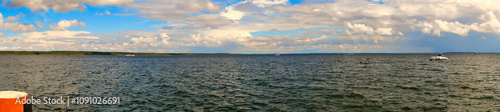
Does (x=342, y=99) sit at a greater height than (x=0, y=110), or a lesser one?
lesser

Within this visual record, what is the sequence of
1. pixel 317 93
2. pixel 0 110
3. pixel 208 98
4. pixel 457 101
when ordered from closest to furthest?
pixel 0 110
pixel 457 101
pixel 208 98
pixel 317 93

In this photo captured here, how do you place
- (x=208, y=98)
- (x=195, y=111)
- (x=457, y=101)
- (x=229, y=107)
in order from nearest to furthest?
(x=195, y=111) → (x=229, y=107) → (x=457, y=101) → (x=208, y=98)

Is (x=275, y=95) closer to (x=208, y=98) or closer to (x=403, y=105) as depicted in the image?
(x=208, y=98)

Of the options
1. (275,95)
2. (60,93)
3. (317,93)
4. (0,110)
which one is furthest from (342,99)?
(60,93)

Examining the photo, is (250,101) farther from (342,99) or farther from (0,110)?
(0,110)

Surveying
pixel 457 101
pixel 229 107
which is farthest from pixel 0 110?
pixel 457 101

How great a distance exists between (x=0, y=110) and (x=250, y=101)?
19.9m

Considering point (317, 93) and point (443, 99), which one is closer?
point (443, 99)

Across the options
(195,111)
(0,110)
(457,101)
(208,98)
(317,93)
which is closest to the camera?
(0,110)

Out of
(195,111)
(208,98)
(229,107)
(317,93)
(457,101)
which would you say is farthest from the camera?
(317,93)

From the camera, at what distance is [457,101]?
26281 mm

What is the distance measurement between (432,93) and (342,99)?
1236cm

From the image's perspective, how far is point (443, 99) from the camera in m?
27.3

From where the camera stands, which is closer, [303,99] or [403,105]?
[403,105]
